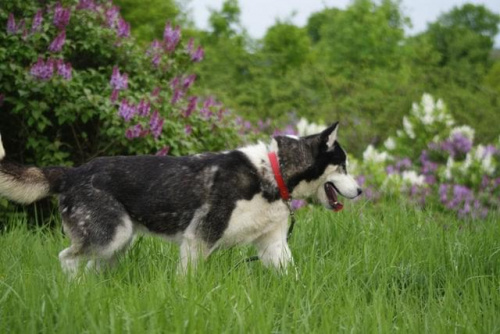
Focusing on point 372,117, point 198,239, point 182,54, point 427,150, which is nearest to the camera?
point 198,239

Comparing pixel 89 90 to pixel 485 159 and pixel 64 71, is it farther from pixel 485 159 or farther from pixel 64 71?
pixel 485 159

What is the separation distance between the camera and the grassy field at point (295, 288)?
3.17 metres

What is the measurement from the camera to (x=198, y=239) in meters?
4.42

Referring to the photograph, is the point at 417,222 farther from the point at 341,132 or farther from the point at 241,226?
the point at 341,132

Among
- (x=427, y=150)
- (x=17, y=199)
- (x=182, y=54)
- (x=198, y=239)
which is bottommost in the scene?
(x=427, y=150)

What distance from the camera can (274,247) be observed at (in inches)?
184

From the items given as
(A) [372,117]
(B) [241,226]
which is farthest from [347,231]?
(A) [372,117]

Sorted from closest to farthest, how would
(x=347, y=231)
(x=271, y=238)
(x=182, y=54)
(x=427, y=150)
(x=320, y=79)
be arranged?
(x=271, y=238) → (x=347, y=231) → (x=182, y=54) → (x=427, y=150) → (x=320, y=79)

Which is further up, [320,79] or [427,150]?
[320,79]

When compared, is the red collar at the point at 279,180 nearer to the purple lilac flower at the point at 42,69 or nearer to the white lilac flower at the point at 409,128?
the purple lilac flower at the point at 42,69

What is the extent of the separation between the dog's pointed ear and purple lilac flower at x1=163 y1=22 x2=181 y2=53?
344 centimetres

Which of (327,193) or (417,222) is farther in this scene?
(417,222)

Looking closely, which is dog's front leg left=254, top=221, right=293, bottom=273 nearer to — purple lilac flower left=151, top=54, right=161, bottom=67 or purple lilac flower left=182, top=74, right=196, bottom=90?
purple lilac flower left=182, top=74, right=196, bottom=90

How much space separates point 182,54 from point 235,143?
4.49 ft
